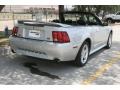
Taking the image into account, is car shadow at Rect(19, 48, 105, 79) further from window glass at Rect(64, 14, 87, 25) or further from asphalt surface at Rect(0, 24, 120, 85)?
window glass at Rect(64, 14, 87, 25)

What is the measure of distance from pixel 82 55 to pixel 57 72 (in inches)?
35.6

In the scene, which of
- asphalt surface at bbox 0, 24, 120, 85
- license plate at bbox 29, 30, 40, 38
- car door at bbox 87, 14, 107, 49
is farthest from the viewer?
car door at bbox 87, 14, 107, 49

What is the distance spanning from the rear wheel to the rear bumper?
0.24 meters

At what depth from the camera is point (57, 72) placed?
6172 mm

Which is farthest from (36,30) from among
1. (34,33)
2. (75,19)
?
(75,19)

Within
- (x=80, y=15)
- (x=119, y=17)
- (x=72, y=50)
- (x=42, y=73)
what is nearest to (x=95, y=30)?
(x=80, y=15)

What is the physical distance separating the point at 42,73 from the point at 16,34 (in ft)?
4.21

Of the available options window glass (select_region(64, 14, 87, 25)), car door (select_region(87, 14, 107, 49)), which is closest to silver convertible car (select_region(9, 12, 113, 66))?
car door (select_region(87, 14, 107, 49))

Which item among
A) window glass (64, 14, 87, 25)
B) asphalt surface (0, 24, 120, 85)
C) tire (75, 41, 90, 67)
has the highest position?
window glass (64, 14, 87, 25)

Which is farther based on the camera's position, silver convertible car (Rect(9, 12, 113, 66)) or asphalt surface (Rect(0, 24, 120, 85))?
silver convertible car (Rect(9, 12, 113, 66))

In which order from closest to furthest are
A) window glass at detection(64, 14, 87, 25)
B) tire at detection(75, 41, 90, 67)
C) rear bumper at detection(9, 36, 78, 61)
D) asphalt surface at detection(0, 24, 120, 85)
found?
asphalt surface at detection(0, 24, 120, 85) → rear bumper at detection(9, 36, 78, 61) → tire at detection(75, 41, 90, 67) → window glass at detection(64, 14, 87, 25)

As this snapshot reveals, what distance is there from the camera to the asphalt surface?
18.1 feet

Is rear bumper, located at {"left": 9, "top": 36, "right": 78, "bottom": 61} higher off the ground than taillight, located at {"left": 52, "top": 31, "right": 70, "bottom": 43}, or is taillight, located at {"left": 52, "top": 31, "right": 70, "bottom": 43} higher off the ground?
taillight, located at {"left": 52, "top": 31, "right": 70, "bottom": 43}

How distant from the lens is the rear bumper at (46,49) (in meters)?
5.85
